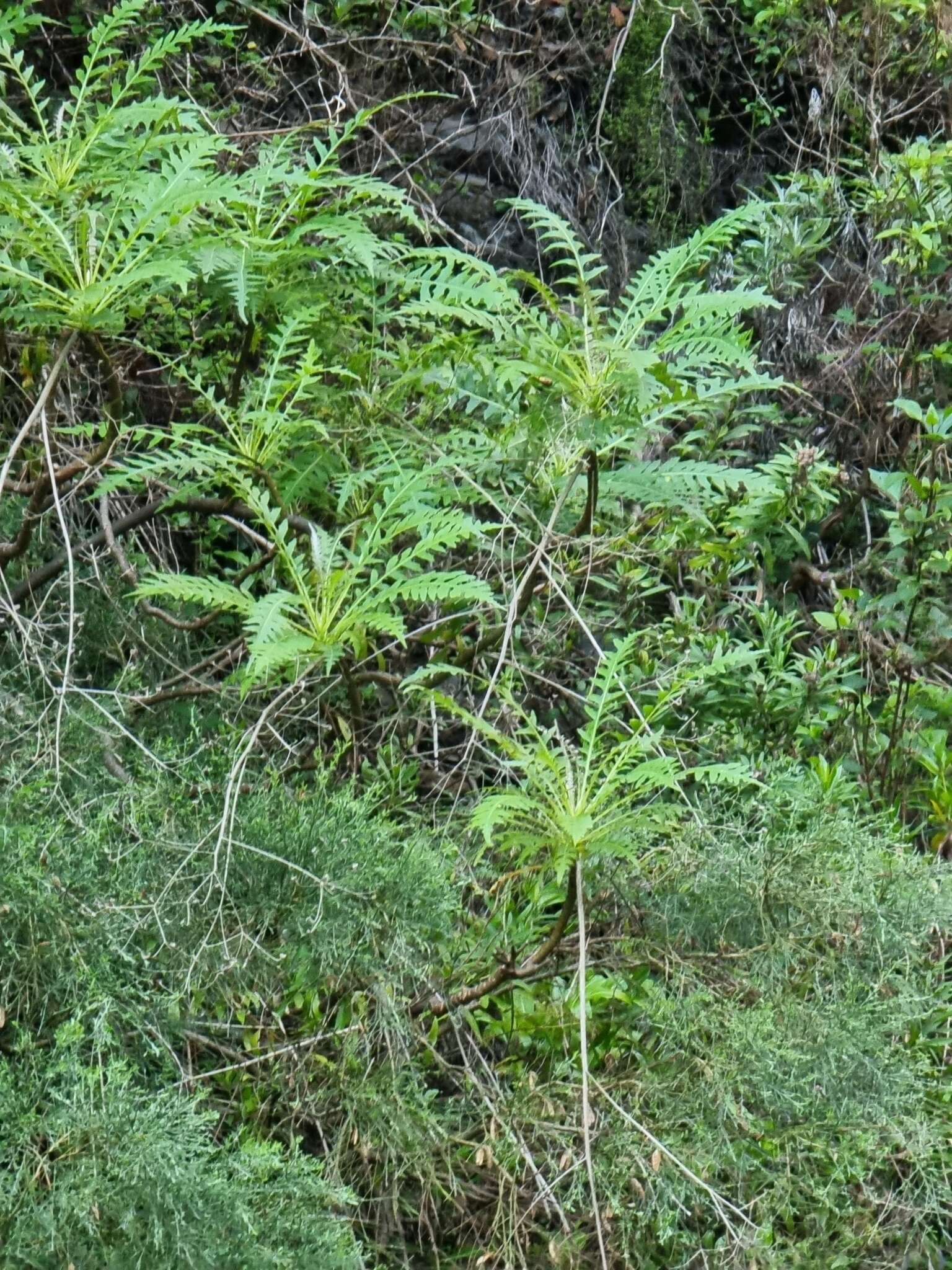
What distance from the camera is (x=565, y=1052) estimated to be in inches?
90.4

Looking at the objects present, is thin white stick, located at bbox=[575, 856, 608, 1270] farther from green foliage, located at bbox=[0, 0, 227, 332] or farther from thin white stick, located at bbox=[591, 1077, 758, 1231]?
green foliage, located at bbox=[0, 0, 227, 332]

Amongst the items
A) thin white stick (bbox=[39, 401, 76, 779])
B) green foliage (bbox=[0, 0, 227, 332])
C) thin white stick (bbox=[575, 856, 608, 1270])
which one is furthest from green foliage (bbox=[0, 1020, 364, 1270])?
green foliage (bbox=[0, 0, 227, 332])

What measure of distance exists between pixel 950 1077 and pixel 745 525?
1.49m

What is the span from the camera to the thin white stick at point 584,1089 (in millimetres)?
1938

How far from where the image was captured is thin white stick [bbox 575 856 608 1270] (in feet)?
6.36

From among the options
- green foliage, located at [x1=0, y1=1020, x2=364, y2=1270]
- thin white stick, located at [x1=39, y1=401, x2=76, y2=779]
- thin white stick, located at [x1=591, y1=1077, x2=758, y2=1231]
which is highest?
thin white stick, located at [x1=39, y1=401, x2=76, y2=779]

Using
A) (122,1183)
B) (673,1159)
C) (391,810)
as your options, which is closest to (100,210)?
(391,810)

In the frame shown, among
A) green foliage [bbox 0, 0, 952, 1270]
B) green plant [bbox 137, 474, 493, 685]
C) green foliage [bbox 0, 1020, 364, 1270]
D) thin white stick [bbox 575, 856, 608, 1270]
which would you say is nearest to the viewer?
green foliage [bbox 0, 1020, 364, 1270]

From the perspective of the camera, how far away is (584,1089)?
197 centimetres

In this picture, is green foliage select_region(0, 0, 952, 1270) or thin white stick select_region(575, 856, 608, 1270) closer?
thin white stick select_region(575, 856, 608, 1270)

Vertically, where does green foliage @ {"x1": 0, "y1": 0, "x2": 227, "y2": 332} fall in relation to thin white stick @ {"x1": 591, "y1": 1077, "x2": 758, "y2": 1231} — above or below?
above

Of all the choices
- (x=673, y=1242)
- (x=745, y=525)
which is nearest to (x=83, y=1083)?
(x=673, y=1242)

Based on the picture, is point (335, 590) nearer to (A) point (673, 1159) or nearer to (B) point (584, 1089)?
(B) point (584, 1089)

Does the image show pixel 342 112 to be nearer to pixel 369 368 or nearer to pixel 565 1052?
pixel 369 368
